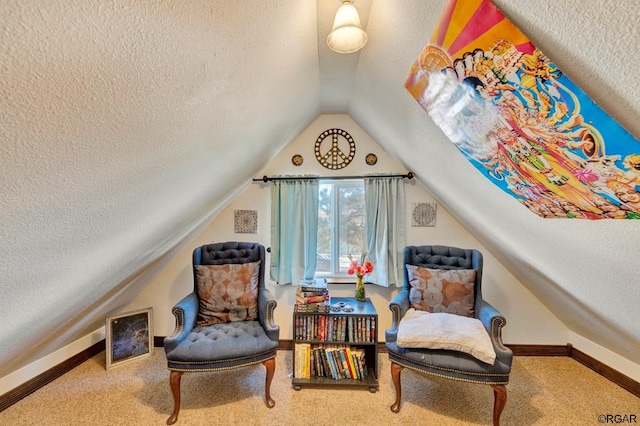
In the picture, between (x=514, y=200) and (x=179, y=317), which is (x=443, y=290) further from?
(x=179, y=317)

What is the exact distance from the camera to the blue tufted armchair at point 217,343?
75.9 inches

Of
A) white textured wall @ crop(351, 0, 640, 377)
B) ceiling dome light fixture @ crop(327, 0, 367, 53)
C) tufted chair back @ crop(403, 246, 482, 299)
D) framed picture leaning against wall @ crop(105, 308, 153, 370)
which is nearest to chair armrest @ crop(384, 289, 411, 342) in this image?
tufted chair back @ crop(403, 246, 482, 299)

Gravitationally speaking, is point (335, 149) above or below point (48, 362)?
above

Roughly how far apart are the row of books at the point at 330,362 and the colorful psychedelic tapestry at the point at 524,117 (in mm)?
1756

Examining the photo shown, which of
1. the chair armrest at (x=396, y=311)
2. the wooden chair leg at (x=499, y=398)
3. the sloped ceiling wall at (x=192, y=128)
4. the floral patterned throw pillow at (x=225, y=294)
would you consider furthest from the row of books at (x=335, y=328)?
the sloped ceiling wall at (x=192, y=128)

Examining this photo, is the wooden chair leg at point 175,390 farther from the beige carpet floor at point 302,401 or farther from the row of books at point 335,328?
the row of books at point 335,328

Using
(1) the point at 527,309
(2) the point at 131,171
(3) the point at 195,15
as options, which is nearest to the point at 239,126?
(2) the point at 131,171

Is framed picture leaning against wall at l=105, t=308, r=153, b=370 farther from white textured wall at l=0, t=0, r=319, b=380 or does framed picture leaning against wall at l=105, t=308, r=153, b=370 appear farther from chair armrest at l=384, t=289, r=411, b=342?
chair armrest at l=384, t=289, r=411, b=342

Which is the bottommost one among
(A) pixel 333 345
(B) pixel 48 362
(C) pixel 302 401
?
(C) pixel 302 401

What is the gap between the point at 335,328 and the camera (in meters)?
2.35

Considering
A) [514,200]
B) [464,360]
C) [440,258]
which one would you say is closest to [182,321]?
[464,360]

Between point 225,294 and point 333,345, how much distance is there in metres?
1.01

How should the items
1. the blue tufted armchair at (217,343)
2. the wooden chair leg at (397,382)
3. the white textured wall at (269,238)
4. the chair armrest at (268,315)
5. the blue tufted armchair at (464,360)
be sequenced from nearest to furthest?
1. the blue tufted armchair at (464,360)
2. the blue tufted armchair at (217,343)
3. the wooden chair leg at (397,382)
4. the chair armrest at (268,315)
5. the white textured wall at (269,238)

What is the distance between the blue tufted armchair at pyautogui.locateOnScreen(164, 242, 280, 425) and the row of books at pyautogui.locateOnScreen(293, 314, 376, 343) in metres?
0.28
